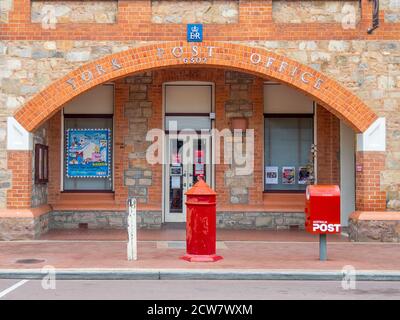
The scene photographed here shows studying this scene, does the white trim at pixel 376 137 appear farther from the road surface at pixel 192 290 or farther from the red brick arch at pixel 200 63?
the road surface at pixel 192 290

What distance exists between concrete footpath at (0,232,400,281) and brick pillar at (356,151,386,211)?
0.88m

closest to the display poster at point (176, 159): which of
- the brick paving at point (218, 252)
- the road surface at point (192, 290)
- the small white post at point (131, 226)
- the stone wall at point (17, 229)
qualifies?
the brick paving at point (218, 252)

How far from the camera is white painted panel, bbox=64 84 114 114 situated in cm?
1645

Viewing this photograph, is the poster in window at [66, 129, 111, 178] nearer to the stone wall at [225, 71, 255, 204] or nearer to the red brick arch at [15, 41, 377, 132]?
the red brick arch at [15, 41, 377, 132]

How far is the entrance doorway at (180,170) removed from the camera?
656 inches

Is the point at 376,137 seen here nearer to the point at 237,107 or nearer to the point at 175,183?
the point at 237,107

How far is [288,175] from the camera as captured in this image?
16547mm

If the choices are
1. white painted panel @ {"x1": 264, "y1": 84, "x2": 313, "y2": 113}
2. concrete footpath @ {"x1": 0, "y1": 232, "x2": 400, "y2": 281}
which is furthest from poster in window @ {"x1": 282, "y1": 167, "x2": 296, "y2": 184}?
concrete footpath @ {"x1": 0, "y1": 232, "x2": 400, "y2": 281}

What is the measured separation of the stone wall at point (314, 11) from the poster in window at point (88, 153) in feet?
17.6

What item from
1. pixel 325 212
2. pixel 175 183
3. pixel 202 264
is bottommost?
pixel 202 264

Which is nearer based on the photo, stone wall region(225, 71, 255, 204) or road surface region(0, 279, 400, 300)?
road surface region(0, 279, 400, 300)

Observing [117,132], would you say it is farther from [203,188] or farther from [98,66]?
[203,188]

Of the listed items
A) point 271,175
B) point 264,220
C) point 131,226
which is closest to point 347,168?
point 271,175

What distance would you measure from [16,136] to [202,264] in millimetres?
5502
